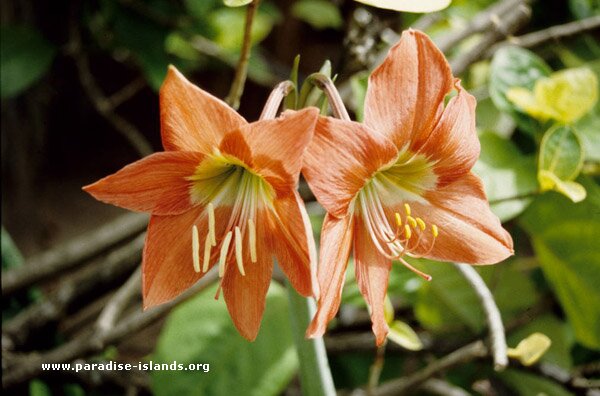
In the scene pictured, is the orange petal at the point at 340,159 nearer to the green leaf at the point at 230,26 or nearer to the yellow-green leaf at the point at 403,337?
the yellow-green leaf at the point at 403,337

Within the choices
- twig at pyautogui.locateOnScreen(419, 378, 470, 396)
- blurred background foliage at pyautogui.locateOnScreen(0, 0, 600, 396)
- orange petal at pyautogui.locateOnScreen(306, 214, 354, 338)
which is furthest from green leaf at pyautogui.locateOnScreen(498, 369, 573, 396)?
orange petal at pyautogui.locateOnScreen(306, 214, 354, 338)

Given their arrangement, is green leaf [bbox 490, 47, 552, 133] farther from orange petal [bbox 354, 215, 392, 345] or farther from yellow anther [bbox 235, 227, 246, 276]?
yellow anther [bbox 235, 227, 246, 276]

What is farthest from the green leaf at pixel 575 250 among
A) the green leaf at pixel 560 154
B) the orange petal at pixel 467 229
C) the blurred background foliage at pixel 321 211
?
the orange petal at pixel 467 229

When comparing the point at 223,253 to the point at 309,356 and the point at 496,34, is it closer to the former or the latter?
the point at 309,356

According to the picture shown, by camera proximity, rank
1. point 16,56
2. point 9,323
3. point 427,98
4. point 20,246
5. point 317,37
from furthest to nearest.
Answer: point 317,37, point 20,246, point 16,56, point 9,323, point 427,98

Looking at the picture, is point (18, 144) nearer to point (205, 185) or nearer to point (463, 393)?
point (205, 185)

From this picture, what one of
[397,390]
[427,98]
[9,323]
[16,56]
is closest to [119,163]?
[16,56]
